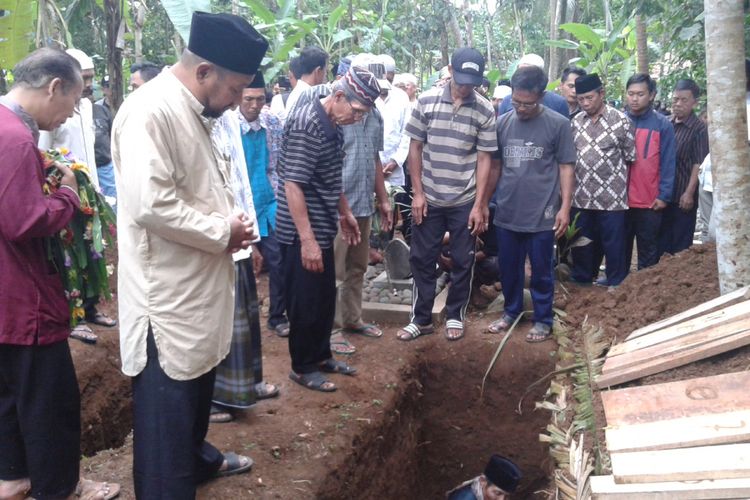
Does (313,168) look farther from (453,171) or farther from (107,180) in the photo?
(107,180)

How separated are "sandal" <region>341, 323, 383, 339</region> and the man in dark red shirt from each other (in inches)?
114

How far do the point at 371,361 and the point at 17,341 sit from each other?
9.63 ft

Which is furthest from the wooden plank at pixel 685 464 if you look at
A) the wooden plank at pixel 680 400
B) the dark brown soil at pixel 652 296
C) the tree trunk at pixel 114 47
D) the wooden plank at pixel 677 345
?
the tree trunk at pixel 114 47

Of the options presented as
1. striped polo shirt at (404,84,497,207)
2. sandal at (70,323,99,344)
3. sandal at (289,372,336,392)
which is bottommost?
sandal at (289,372,336,392)

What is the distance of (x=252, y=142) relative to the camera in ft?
17.8

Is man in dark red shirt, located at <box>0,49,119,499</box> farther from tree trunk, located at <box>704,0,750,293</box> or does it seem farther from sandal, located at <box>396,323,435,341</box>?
tree trunk, located at <box>704,0,750,293</box>

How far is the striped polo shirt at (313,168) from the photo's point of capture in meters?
4.15

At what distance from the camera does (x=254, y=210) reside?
4.57 m

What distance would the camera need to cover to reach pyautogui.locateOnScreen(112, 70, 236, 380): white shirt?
2414mm

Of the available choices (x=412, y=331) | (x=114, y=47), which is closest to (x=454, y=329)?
(x=412, y=331)

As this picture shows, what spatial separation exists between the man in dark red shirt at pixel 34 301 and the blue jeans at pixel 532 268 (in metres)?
3.39

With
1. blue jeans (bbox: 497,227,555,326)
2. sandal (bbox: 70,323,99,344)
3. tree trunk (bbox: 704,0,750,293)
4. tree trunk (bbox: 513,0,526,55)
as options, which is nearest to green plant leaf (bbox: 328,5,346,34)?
blue jeans (bbox: 497,227,555,326)

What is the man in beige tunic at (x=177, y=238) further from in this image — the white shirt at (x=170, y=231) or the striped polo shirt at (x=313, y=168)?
the striped polo shirt at (x=313, y=168)

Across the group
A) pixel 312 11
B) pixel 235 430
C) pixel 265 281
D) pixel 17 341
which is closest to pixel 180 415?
pixel 17 341
